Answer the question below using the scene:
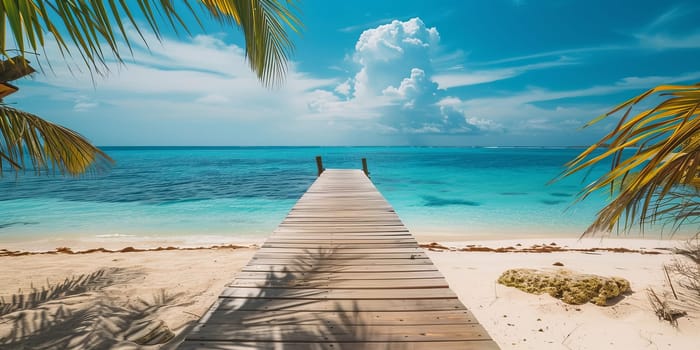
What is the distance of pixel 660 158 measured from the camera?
145cm

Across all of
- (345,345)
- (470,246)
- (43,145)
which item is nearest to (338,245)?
(345,345)

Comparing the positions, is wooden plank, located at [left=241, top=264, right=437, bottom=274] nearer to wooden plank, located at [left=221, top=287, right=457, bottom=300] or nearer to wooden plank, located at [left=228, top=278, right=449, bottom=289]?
wooden plank, located at [left=228, top=278, right=449, bottom=289]

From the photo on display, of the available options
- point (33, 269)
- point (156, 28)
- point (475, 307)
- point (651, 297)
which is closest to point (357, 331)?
point (156, 28)

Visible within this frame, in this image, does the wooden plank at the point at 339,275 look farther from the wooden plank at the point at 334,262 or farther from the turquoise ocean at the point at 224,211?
the turquoise ocean at the point at 224,211

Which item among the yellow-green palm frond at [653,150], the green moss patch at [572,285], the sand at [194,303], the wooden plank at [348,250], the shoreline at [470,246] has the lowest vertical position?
the shoreline at [470,246]

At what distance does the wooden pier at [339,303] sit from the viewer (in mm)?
1910

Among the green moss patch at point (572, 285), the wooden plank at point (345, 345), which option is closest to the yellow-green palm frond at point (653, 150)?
the wooden plank at point (345, 345)

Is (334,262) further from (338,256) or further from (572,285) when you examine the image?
(572,285)

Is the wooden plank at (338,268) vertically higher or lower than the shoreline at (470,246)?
higher

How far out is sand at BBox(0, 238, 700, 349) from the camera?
11.6 ft

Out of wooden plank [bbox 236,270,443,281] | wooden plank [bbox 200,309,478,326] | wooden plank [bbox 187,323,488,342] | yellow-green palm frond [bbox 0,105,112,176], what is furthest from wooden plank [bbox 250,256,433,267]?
yellow-green palm frond [bbox 0,105,112,176]

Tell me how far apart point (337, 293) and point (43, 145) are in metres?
4.61

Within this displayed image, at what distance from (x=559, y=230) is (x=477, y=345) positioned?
13604mm

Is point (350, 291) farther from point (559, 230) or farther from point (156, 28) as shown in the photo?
point (559, 230)
